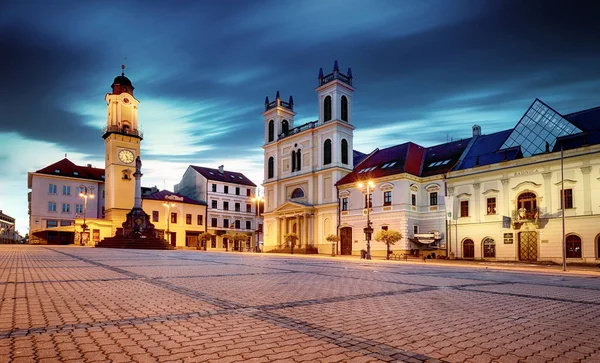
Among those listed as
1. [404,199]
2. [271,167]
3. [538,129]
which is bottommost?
[404,199]

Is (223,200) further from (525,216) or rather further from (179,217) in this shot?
(525,216)

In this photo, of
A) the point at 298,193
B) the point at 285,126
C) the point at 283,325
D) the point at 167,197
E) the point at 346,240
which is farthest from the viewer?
the point at 167,197

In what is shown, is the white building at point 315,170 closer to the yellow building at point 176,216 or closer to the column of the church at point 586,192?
the yellow building at point 176,216

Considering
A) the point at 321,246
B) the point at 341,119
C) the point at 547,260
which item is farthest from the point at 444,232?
the point at 341,119

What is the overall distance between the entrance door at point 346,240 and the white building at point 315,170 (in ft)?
3.71

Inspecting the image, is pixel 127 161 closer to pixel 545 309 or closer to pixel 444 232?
pixel 444 232

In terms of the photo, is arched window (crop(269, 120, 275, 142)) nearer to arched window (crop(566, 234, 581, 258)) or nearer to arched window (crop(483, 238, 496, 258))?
arched window (crop(483, 238, 496, 258))

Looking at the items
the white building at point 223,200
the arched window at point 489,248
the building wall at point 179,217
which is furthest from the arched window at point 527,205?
the building wall at point 179,217

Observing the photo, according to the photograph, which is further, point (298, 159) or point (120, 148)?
point (120, 148)

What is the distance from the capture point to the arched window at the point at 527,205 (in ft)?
110

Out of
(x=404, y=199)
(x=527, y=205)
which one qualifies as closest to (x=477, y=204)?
(x=527, y=205)

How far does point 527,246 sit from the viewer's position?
34062 millimetres

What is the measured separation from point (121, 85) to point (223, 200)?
25.2 meters

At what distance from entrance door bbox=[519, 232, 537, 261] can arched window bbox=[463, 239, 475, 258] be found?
14.0 feet
